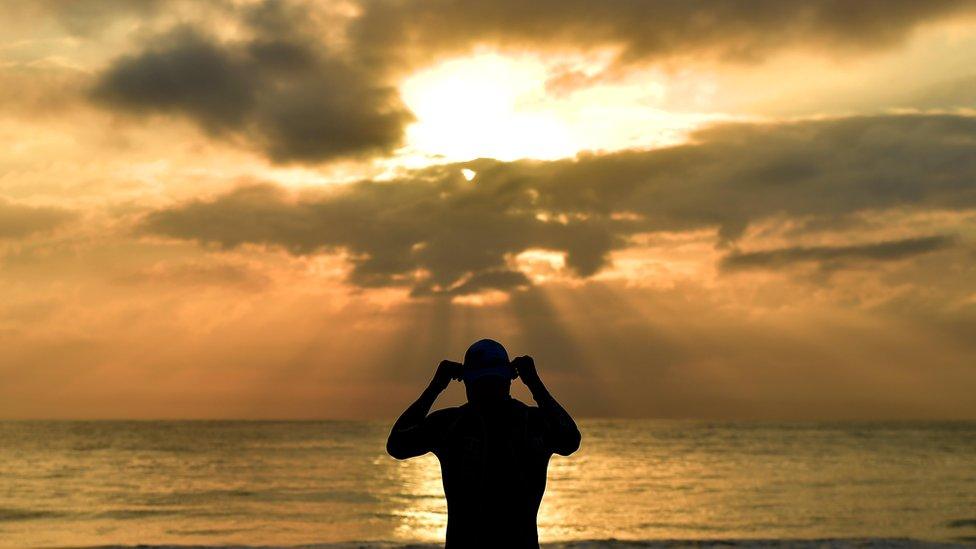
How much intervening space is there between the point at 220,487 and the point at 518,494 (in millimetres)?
43519

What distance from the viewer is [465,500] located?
397 cm

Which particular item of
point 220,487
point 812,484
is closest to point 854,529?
point 812,484

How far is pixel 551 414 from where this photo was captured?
411cm

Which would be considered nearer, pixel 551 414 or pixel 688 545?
pixel 551 414

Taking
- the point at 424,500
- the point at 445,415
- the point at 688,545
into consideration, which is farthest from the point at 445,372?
the point at 424,500

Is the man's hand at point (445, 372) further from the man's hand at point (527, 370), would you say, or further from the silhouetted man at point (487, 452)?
the man's hand at point (527, 370)

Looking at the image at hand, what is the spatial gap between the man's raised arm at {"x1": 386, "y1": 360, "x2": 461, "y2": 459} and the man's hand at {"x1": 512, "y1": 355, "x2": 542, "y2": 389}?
0.88 feet

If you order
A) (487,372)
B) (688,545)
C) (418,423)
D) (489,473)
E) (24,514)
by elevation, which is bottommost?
(24,514)

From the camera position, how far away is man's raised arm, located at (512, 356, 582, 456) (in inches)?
161

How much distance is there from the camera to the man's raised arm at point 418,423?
4.03m

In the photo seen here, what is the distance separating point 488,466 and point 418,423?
14.8 inches

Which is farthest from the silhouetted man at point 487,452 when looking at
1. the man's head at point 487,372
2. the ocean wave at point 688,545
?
the ocean wave at point 688,545

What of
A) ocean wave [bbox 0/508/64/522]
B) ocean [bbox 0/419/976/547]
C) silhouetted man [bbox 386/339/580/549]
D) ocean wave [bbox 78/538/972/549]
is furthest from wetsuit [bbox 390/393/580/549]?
ocean wave [bbox 0/508/64/522]

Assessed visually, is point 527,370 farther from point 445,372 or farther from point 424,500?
point 424,500
